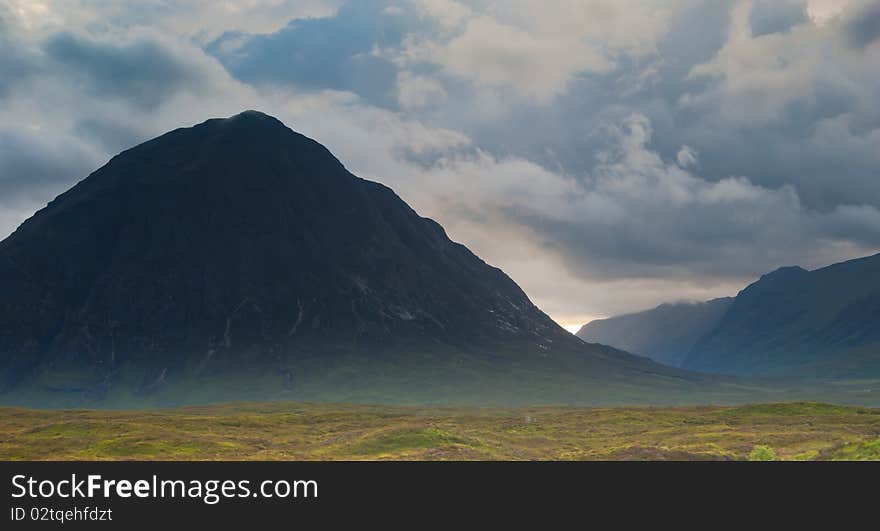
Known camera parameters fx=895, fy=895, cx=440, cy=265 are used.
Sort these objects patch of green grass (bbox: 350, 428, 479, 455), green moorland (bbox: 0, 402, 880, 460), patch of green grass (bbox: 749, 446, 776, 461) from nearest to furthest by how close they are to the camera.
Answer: patch of green grass (bbox: 749, 446, 776, 461), green moorland (bbox: 0, 402, 880, 460), patch of green grass (bbox: 350, 428, 479, 455)

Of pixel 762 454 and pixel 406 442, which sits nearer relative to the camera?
pixel 762 454

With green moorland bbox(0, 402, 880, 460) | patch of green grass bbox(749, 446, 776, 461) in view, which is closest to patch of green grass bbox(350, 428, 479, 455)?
green moorland bbox(0, 402, 880, 460)

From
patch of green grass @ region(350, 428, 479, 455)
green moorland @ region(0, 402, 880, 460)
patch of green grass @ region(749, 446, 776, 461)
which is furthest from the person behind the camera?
patch of green grass @ region(350, 428, 479, 455)

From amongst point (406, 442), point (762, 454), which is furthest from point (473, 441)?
point (762, 454)

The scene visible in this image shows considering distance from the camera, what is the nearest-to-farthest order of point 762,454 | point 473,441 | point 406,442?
point 762,454 < point 406,442 < point 473,441

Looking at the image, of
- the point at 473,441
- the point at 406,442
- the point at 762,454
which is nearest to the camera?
the point at 762,454

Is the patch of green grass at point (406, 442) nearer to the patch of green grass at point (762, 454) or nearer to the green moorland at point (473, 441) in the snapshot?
the green moorland at point (473, 441)

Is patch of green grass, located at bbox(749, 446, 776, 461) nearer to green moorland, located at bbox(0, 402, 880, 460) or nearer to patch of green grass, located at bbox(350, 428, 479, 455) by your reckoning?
green moorland, located at bbox(0, 402, 880, 460)

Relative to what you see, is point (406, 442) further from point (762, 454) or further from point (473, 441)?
point (762, 454)
